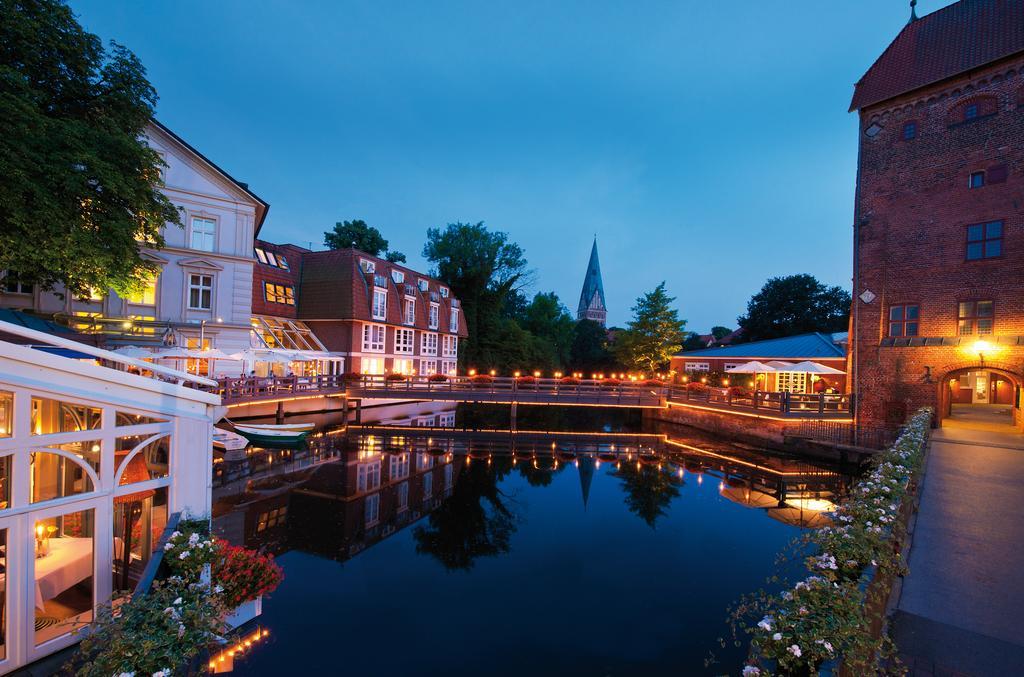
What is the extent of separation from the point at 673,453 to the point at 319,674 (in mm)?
18042

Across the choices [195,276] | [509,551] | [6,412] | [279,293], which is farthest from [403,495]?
[279,293]

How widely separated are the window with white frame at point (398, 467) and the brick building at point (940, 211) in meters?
18.7

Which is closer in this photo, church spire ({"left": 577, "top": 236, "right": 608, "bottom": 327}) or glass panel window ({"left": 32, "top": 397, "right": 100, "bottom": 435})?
glass panel window ({"left": 32, "top": 397, "right": 100, "bottom": 435})

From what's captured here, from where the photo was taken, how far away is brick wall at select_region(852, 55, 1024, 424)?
15.9 m

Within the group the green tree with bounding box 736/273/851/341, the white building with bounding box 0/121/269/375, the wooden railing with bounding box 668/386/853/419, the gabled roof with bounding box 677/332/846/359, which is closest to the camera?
the wooden railing with bounding box 668/386/853/419

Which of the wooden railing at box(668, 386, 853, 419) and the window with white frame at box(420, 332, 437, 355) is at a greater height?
the window with white frame at box(420, 332, 437, 355)

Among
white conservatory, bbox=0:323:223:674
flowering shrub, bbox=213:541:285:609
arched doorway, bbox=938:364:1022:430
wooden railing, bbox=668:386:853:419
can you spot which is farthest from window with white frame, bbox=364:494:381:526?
arched doorway, bbox=938:364:1022:430

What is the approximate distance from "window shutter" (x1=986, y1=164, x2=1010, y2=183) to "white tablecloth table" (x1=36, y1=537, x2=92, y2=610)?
26.4m

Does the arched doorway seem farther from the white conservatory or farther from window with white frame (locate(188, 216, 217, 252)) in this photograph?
window with white frame (locate(188, 216, 217, 252))

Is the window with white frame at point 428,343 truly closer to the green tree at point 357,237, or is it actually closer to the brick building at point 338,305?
the brick building at point 338,305

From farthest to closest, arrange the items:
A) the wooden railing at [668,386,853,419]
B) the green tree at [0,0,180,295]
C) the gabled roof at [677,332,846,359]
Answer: the gabled roof at [677,332,846,359], the wooden railing at [668,386,853,419], the green tree at [0,0,180,295]

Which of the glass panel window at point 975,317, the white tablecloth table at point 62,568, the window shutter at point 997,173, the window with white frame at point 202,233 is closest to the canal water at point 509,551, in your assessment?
the white tablecloth table at point 62,568

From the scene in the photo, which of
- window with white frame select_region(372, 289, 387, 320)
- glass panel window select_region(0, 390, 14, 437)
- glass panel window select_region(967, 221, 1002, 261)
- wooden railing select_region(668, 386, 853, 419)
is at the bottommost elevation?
wooden railing select_region(668, 386, 853, 419)

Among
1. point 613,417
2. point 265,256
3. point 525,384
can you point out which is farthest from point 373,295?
point 613,417
